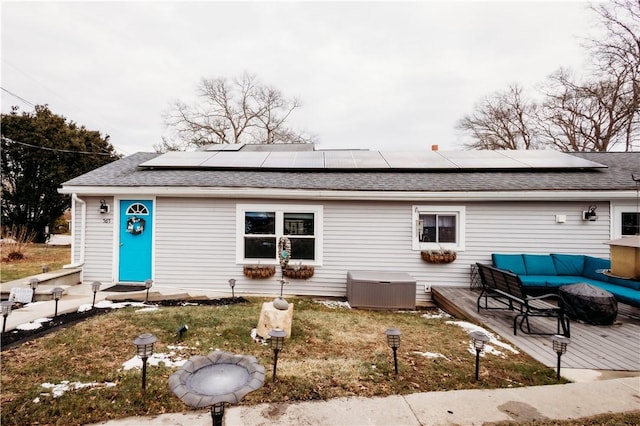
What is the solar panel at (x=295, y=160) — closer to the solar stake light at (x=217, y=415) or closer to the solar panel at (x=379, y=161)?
the solar panel at (x=379, y=161)

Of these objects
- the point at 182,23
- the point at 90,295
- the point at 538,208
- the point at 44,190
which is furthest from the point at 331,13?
the point at 44,190

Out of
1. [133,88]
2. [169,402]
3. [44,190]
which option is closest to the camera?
[169,402]

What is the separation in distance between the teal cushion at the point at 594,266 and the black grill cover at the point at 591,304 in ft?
5.24

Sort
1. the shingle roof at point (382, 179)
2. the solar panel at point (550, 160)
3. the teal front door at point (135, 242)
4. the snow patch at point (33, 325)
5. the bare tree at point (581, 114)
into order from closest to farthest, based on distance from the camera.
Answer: the snow patch at point (33, 325), the shingle roof at point (382, 179), the teal front door at point (135, 242), the solar panel at point (550, 160), the bare tree at point (581, 114)

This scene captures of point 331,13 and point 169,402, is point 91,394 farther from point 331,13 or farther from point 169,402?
point 331,13

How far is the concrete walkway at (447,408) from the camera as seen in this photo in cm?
237

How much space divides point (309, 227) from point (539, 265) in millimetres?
5118

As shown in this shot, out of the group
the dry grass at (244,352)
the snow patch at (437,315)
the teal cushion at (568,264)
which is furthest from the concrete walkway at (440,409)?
the teal cushion at (568,264)

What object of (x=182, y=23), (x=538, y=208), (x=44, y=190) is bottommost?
(x=538, y=208)

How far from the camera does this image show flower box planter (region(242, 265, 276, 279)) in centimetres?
662

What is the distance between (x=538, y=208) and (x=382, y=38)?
8.26m

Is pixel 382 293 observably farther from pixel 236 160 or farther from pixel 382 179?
pixel 236 160

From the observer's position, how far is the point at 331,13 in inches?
373

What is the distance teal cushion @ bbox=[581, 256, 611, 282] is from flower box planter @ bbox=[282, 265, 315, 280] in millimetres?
5886
